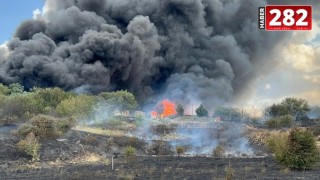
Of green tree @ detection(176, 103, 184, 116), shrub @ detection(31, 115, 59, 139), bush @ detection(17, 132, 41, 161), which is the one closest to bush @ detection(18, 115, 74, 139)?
shrub @ detection(31, 115, 59, 139)

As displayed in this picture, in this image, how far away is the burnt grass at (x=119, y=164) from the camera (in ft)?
90.5

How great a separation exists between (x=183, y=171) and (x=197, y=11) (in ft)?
374

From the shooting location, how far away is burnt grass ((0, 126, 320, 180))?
27.6 m

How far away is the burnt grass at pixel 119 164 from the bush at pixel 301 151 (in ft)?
2.67

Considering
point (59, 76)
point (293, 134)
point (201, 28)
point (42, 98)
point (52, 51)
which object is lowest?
point (293, 134)

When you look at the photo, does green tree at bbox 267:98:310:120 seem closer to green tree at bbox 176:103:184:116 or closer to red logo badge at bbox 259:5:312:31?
green tree at bbox 176:103:184:116

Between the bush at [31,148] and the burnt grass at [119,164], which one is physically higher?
the bush at [31,148]

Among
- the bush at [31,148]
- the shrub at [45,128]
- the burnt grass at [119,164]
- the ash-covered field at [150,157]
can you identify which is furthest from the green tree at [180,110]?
the bush at [31,148]

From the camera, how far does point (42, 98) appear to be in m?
84.6

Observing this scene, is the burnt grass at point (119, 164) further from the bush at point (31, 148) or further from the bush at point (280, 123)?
the bush at point (280, 123)

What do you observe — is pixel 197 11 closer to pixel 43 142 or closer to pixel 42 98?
pixel 42 98

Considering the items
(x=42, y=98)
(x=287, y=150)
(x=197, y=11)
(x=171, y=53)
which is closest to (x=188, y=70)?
(x=171, y=53)

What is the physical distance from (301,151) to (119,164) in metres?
14.7

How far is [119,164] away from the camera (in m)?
37.2
